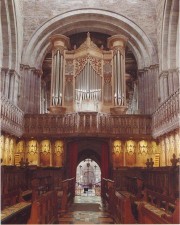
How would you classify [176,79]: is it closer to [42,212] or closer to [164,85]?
[164,85]

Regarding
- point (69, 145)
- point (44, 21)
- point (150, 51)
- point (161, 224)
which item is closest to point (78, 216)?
point (161, 224)

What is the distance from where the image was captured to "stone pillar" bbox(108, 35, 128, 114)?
55.9ft

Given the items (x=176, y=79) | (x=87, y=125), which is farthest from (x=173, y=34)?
(x=87, y=125)

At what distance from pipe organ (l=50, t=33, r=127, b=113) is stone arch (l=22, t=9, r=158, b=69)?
1.15 meters

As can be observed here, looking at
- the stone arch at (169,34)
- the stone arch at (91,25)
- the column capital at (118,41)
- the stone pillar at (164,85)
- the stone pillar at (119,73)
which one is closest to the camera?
the stone arch at (169,34)

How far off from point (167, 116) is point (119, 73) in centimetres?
488

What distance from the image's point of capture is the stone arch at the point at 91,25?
18.8 meters

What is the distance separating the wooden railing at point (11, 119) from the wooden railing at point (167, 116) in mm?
6990

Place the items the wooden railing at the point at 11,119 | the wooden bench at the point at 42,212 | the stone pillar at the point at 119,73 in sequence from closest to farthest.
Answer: the wooden bench at the point at 42,212 < the wooden railing at the point at 11,119 < the stone pillar at the point at 119,73

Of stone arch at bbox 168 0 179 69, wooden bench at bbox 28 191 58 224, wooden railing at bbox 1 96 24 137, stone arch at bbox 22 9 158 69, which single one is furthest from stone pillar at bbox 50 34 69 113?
wooden bench at bbox 28 191 58 224

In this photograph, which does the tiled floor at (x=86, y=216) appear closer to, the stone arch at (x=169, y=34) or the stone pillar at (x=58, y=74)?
the stone pillar at (x=58, y=74)

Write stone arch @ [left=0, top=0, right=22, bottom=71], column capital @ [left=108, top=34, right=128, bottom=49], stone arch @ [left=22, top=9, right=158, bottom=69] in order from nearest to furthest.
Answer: stone arch @ [left=0, top=0, right=22, bottom=71] < column capital @ [left=108, top=34, right=128, bottom=49] < stone arch @ [left=22, top=9, right=158, bottom=69]

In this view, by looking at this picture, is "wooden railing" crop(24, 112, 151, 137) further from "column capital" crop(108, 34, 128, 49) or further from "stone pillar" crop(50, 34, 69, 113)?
"column capital" crop(108, 34, 128, 49)

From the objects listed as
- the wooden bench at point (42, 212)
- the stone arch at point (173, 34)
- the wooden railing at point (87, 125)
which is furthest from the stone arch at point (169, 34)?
the wooden bench at point (42, 212)
